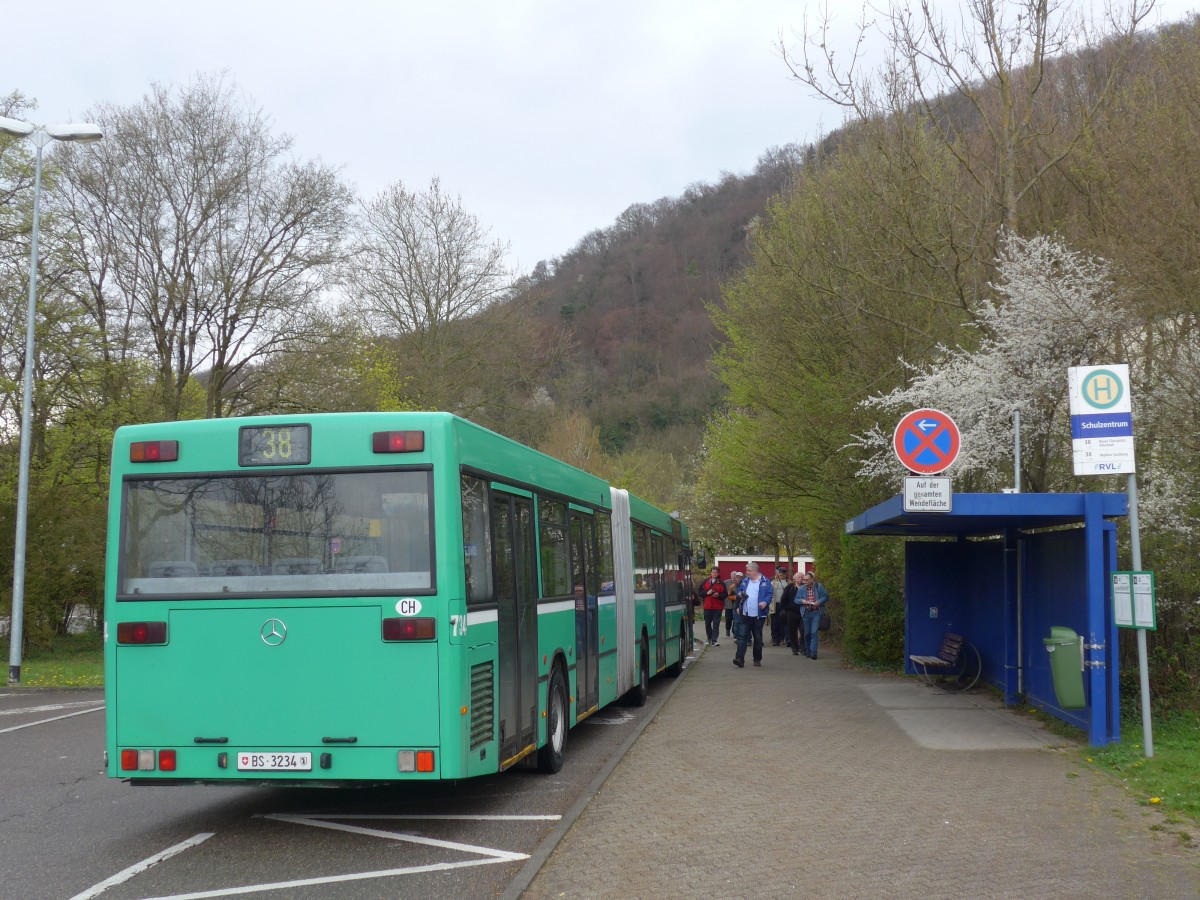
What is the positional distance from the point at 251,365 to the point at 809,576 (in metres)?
15.7

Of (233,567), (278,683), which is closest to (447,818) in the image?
(278,683)

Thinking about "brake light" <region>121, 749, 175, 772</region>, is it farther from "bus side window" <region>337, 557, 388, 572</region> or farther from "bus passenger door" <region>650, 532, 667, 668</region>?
"bus passenger door" <region>650, 532, 667, 668</region>

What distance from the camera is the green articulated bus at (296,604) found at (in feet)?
24.6

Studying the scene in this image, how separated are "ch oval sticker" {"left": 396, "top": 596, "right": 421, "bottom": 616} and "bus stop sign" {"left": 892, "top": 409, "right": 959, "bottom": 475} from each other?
6.35 metres

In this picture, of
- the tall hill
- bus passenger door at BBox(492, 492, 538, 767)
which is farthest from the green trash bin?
the tall hill

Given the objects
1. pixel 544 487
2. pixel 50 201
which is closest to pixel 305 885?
pixel 544 487

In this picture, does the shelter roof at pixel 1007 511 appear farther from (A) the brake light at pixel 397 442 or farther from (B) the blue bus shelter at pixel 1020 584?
(A) the brake light at pixel 397 442

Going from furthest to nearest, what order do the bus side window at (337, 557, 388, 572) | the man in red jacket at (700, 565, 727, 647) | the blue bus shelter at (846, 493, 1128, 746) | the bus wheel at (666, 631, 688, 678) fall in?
the man in red jacket at (700, 565, 727, 647)
the bus wheel at (666, 631, 688, 678)
the blue bus shelter at (846, 493, 1128, 746)
the bus side window at (337, 557, 388, 572)

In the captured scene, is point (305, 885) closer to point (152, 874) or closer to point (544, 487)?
point (152, 874)

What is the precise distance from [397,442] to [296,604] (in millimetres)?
1194

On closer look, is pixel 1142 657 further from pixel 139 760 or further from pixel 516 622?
pixel 139 760

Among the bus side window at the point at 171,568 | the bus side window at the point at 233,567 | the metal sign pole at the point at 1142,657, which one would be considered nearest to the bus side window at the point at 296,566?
the bus side window at the point at 233,567

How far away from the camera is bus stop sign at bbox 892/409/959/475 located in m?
12.3

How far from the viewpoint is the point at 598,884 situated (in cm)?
643
